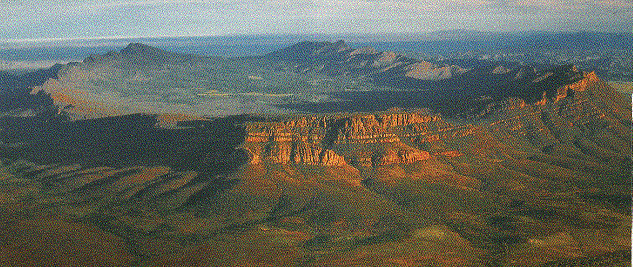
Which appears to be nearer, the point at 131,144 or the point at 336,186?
the point at 336,186

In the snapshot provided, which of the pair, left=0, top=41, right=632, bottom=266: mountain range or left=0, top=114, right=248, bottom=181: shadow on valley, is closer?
left=0, top=41, right=632, bottom=266: mountain range

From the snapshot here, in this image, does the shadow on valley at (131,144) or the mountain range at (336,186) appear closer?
the mountain range at (336,186)

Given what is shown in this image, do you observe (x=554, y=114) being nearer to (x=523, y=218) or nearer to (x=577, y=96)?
(x=577, y=96)

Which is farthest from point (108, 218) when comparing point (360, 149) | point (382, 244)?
point (360, 149)
